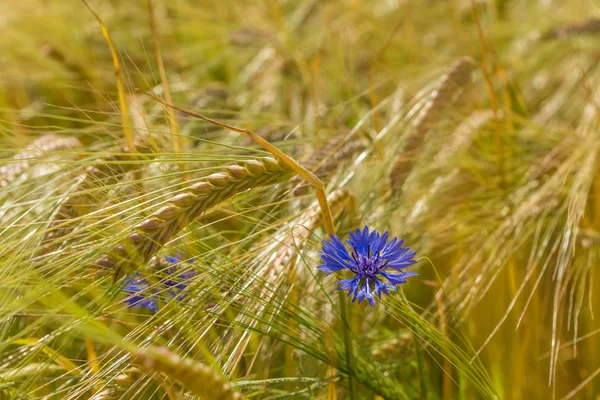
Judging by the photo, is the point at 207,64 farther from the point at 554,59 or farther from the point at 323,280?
the point at 323,280

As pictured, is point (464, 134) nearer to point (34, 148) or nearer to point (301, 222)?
point (301, 222)

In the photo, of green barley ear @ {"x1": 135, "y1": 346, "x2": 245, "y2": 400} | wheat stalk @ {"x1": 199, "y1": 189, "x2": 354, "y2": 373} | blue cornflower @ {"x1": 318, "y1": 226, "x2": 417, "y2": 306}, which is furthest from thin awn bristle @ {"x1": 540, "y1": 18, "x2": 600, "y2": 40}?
green barley ear @ {"x1": 135, "y1": 346, "x2": 245, "y2": 400}

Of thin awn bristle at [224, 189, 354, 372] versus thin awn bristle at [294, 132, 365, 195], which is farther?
thin awn bristle at [294, 132, 365, 195]

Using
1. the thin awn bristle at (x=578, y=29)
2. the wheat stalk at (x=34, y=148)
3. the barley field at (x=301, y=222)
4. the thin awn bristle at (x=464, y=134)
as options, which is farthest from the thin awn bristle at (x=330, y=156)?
the thin awn bristle at (x=578, y=29)

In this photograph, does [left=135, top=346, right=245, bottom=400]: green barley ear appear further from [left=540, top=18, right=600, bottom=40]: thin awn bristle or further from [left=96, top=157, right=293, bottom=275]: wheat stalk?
[left=540, top=18, right=600, bottom=40]: thin awn bristle

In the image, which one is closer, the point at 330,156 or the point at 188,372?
the point at 188,372

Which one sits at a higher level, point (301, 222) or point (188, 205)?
point (301, 222)

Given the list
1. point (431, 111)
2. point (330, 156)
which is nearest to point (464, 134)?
point (431, 111)
